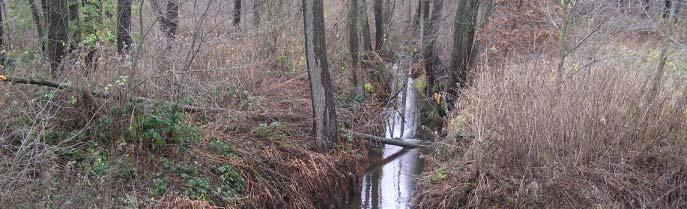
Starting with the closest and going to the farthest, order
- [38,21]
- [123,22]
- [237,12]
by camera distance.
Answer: [38,21] → [123,22] → [237,12]

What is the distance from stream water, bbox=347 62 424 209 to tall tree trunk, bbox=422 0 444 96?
384cm

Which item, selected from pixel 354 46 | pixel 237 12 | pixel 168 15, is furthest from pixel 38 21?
pixel 354 46

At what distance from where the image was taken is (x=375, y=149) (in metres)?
9.83

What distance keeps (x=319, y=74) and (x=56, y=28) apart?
13.2ft

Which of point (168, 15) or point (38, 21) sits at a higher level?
point (168, 15)

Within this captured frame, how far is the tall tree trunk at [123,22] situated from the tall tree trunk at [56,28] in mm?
980

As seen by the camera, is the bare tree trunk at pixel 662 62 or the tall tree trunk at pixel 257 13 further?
the tall tree trunk at pixel 257 13

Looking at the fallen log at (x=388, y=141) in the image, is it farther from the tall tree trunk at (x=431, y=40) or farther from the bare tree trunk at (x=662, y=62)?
the tall tree trunk at (x=431, y=40)

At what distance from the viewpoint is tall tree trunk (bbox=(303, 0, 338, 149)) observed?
26.8ft

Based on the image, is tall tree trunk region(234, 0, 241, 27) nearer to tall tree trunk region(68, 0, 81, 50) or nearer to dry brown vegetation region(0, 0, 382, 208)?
dry brown vegetation region(0, 0, 382, 208)

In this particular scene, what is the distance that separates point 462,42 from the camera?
1280cm

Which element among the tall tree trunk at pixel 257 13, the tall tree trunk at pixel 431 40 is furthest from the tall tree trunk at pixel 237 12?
the tall tree trunk at pixel 431 40

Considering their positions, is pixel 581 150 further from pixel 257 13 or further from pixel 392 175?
pixel 257 13

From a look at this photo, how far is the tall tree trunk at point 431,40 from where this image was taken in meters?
15.6
